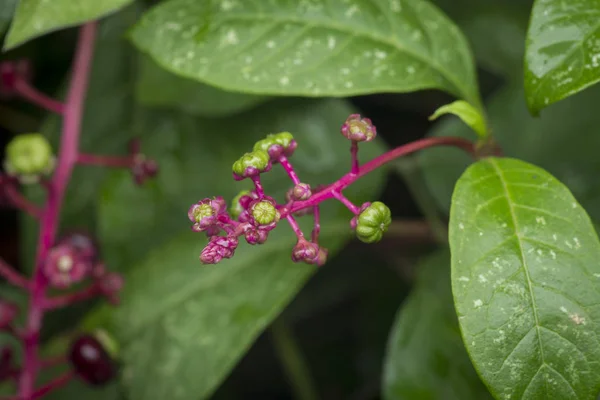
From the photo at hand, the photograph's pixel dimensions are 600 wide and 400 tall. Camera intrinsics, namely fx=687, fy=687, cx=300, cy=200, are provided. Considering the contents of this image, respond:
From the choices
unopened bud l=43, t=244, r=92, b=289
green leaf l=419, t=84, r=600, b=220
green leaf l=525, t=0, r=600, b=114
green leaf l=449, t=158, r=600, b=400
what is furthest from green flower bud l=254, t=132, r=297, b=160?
green leaf l=419, t=84, r=600, b=220

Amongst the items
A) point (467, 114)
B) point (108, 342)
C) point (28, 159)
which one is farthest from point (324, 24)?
point (108, 342)

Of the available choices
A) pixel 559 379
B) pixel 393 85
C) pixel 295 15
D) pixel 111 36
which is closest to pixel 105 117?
pixel 111 36

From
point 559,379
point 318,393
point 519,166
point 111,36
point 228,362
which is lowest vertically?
point 318,393

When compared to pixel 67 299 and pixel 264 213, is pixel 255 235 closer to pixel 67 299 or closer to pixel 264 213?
pixel 264 213

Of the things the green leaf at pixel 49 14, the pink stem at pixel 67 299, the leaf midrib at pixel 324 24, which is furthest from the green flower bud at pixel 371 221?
the pink stem at pixel 67 299

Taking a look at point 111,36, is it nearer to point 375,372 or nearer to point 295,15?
point 295,15
